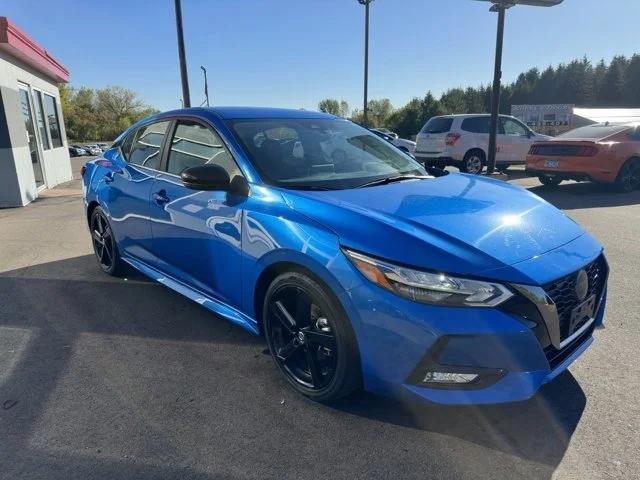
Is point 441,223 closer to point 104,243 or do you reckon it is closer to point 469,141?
Result: point 104,243

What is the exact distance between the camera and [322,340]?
2490 millimetres

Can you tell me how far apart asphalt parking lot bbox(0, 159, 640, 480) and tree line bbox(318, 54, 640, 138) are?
65313 millimetres

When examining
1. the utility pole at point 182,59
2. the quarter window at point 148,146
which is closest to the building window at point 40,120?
the utility pole at point 182,59

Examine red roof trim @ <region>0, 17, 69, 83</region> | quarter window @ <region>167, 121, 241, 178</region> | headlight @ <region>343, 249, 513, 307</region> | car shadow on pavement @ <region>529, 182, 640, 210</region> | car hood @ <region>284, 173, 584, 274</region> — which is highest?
red roof trim @ <region>0, 17, 69, 83</region>

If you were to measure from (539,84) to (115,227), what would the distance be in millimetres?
111363

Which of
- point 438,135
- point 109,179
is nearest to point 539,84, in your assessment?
point 438,135

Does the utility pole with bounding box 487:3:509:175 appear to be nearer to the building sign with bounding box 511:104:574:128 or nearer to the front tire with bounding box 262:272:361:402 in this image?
the front tire with bounding box 262:272:361:402

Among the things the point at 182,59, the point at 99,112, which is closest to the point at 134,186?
the point at 182,59

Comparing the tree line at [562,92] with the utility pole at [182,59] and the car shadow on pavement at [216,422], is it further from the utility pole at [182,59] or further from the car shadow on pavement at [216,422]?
the car shadow on pavement at [216,422]

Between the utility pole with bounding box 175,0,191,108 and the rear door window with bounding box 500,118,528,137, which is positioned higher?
the utility pole with bounding box 175,0,191,108

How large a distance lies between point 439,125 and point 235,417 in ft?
39.3

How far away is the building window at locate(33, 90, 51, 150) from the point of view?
12125 millimetres

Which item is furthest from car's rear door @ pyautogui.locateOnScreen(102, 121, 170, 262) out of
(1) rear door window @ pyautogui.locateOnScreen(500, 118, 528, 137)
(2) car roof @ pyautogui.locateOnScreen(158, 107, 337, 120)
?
(1) rear door window @ pyautogui.locateOnScreen(500, 118, 528, 137)

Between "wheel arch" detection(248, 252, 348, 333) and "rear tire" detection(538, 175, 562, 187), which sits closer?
"wheel arch" detection(248, 252, 348, 333)
